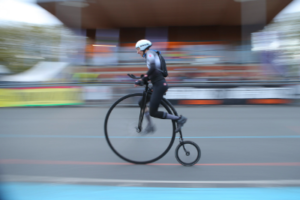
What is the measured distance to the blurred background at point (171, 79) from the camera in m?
4.90

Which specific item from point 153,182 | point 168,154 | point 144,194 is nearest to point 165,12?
point 168,154

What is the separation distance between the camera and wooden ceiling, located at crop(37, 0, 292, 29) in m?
13.9

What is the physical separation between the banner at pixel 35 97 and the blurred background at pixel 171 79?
0.04 metres

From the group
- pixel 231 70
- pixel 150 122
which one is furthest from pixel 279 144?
pixel 231 70

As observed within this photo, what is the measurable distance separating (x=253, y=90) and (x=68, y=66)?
26.8ft

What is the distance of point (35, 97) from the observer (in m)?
10.5

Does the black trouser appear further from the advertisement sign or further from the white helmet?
Result: the advertisement sign

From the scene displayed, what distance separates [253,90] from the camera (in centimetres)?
1018

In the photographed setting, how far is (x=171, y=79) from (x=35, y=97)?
5628mm

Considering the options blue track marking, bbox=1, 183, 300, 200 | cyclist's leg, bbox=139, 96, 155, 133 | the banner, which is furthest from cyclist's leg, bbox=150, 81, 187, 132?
the banner

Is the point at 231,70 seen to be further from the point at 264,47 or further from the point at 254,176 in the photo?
the point at 254,176

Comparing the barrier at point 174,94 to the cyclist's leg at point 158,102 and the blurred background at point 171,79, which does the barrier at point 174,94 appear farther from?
the cyclist's leg at point 158,102

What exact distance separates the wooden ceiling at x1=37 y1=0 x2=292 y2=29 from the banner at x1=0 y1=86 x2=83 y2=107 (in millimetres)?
5198

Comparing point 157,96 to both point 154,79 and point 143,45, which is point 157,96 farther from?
point 143,45
